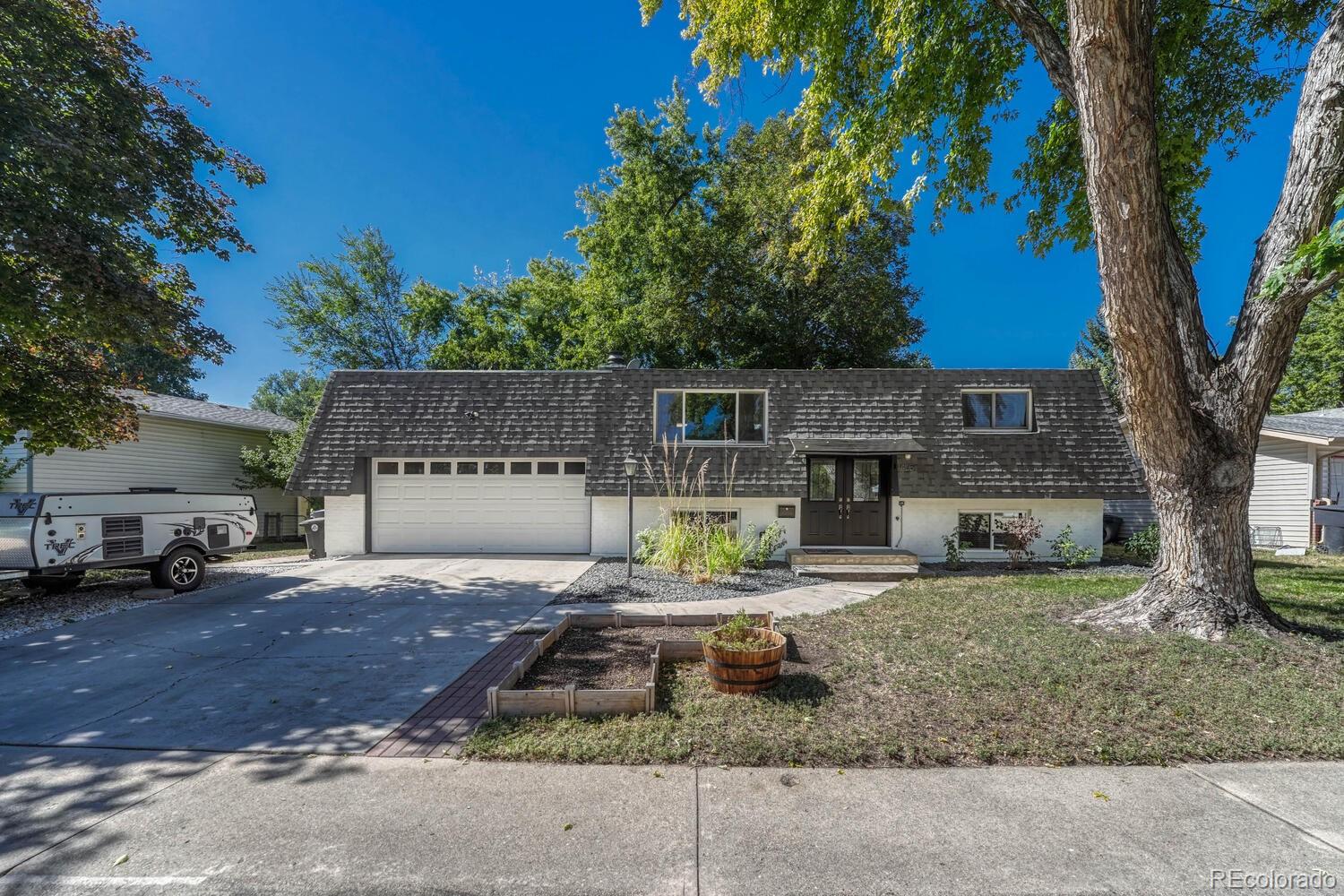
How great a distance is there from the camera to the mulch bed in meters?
4.59

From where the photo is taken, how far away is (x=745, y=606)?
747 cm

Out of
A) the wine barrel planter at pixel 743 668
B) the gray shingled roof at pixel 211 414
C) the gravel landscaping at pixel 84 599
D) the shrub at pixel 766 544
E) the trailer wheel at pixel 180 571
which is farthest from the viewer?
the gray shingled roof at pixel 211 414

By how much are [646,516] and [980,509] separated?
6.83 meters

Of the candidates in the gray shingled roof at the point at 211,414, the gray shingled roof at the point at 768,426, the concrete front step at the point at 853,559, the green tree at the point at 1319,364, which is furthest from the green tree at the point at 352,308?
the green tree at the point at 1319,364

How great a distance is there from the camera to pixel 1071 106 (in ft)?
24.8

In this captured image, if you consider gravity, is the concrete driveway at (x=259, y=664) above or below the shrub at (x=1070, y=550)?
below

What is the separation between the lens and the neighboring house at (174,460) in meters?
13.4

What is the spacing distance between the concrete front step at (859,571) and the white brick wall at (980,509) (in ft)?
3.94

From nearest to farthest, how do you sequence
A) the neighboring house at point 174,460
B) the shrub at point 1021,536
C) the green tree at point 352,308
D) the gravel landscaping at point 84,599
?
the gravel landscaping at point 84,599, the shrub at point 1021,536, the neighboring house at point 174,460, the green tree at point 352,308

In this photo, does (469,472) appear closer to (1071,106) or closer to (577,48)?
(577,48)

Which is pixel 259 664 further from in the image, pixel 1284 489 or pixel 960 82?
pixel 1284 489

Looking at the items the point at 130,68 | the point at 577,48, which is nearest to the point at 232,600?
the point at 130,68

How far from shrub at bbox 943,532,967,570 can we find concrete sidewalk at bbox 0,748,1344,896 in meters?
7.57

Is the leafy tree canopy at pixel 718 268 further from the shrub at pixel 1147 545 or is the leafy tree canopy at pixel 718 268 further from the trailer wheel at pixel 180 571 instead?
the trailer wheel at pixel 180 571
